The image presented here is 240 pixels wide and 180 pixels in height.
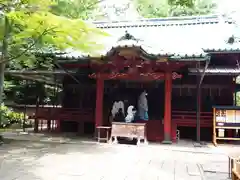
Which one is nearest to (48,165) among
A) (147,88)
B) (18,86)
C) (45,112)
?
(45,112)

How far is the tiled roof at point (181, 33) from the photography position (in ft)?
41.4

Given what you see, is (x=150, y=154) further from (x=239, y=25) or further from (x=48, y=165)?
(x=239, y=25)

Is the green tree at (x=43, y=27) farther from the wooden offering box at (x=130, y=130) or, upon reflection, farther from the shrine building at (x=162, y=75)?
the wooden offering box at (x=130, y=130)

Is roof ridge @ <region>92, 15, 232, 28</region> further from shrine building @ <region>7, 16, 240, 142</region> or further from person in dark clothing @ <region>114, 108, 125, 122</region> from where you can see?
person in dark clothing @ <region>114, 108, 125, 122</region>

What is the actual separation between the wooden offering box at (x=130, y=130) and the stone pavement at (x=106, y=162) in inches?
18.5

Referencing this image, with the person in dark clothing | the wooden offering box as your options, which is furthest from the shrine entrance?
the wooden offering box

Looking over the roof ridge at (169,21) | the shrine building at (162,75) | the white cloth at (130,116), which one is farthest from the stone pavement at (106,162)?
the roof ridge at (169,21)

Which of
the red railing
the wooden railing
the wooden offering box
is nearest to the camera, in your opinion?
the wooden offering box

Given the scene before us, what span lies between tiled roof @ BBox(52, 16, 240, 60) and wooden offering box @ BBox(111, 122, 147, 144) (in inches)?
140

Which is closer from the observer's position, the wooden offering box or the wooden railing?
the wooden offering box

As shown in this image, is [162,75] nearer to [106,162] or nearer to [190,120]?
[190,120]

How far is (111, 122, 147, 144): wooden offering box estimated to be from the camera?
10.1 meters

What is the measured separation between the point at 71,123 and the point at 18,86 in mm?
3516

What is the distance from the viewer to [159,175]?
19.9 ft
